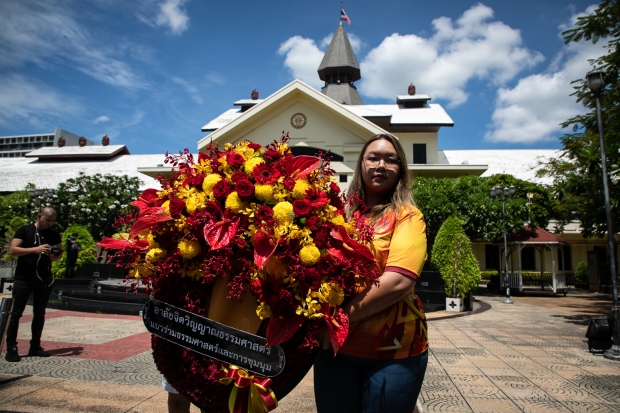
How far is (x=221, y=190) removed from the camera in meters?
1.74

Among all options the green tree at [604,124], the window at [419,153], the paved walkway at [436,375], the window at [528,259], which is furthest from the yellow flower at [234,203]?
the window at [528,259]

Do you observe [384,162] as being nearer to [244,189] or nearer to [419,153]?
[244,189]

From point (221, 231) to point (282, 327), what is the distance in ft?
1.43

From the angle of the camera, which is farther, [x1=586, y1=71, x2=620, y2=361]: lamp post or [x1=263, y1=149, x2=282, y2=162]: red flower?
[x1=586, y1=71, x2=620, y2=361]: lamp post

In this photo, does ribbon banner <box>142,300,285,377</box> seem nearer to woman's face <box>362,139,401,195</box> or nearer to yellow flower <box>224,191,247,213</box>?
yellow flower <box>224,191,247,213</box>

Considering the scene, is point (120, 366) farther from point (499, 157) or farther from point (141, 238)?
point (499, 157)

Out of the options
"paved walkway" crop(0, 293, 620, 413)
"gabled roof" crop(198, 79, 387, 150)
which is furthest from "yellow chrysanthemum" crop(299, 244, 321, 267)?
"gabled roof" crop(198, 79, 387, 150)

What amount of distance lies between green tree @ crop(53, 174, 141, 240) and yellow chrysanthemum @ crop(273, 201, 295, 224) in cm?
2473

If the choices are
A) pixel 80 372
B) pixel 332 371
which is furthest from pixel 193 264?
pixel 80 372

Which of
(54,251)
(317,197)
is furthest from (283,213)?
(54,251)

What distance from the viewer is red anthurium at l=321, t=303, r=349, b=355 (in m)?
1.59

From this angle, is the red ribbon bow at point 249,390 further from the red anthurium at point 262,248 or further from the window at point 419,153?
the window at point 419,153

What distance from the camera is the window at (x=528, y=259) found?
3113cm

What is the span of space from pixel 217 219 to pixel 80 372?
15.4 ft
